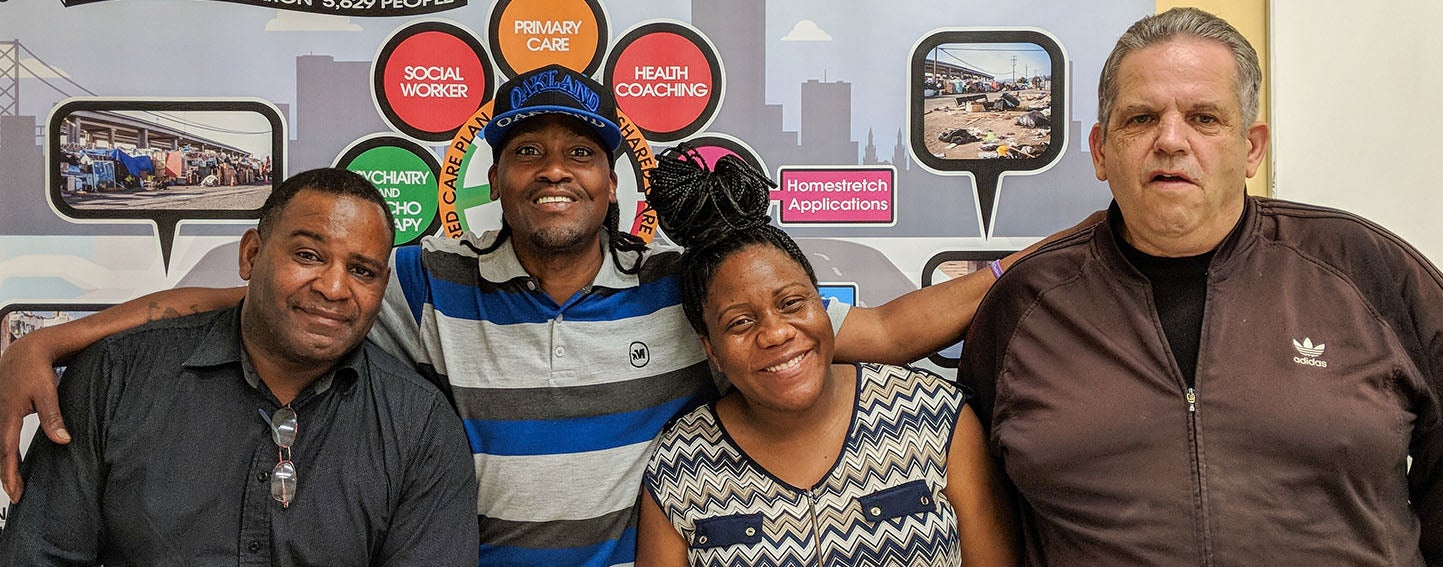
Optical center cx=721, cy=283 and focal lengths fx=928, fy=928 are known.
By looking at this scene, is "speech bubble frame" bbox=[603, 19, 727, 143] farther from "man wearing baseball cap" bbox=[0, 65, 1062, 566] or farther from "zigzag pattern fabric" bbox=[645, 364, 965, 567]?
"zigzag pattern fabric" bbox=[645, 364, 965, 567]

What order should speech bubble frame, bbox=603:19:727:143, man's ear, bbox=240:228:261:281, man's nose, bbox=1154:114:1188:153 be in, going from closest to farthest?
man's nose, bbox=1154:114:1188:153 → man's ear, bbox=240:228:261:281 → speech bubble frame, bbox=603:19:727:143

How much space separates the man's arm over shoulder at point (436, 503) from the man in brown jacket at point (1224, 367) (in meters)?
1.05

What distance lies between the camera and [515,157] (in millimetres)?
1945

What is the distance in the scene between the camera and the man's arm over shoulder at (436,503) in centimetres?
173

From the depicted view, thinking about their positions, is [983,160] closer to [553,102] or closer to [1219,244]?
[1219,244]

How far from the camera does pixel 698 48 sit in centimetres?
230

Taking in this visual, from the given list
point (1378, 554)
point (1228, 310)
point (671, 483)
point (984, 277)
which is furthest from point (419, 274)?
point (1378, 554)

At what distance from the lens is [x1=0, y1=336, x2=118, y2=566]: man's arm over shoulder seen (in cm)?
163

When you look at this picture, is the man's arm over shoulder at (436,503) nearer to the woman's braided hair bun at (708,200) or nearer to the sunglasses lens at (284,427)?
the sunglasses lens at (284,427)

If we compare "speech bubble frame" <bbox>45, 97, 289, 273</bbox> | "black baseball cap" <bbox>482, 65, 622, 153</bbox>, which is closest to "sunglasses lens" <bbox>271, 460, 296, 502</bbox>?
"black baseball cap" <bbox>482, 65, 622, 153</bbox>

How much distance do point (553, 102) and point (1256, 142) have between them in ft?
4.27

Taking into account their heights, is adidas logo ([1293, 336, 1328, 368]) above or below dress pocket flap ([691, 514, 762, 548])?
above

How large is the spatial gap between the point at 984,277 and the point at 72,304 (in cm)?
224

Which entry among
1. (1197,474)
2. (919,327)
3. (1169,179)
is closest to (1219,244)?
(1169,179)
